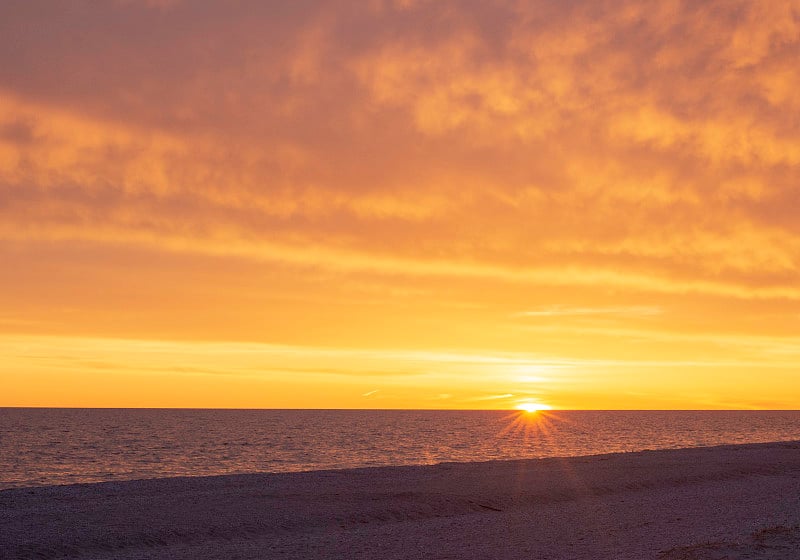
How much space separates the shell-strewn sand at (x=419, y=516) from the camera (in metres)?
19.4

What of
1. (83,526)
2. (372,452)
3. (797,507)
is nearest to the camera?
(83,526)

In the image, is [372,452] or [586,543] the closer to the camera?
[586,543]

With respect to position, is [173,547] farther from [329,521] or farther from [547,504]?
[547,504]

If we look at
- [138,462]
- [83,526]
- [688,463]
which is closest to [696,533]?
[83,526]

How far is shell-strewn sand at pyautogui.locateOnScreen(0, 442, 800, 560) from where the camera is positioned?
19375 millimetres

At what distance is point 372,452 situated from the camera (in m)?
73.2

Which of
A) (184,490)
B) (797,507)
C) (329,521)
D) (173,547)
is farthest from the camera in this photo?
(184,490)

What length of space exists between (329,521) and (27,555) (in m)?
9.30

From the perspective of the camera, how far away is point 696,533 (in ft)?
69.8

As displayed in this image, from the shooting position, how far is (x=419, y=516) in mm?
25719

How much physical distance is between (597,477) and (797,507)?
1070 centimetres

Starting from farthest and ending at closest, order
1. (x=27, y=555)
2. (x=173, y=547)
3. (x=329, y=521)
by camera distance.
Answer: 1. (x=329, y=521)
2. (x=173, y=547)
3. (x=27, y=555)

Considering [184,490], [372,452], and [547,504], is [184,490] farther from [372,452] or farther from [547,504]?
[372,452]

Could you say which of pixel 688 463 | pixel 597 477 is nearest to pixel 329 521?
pixel 597 477
